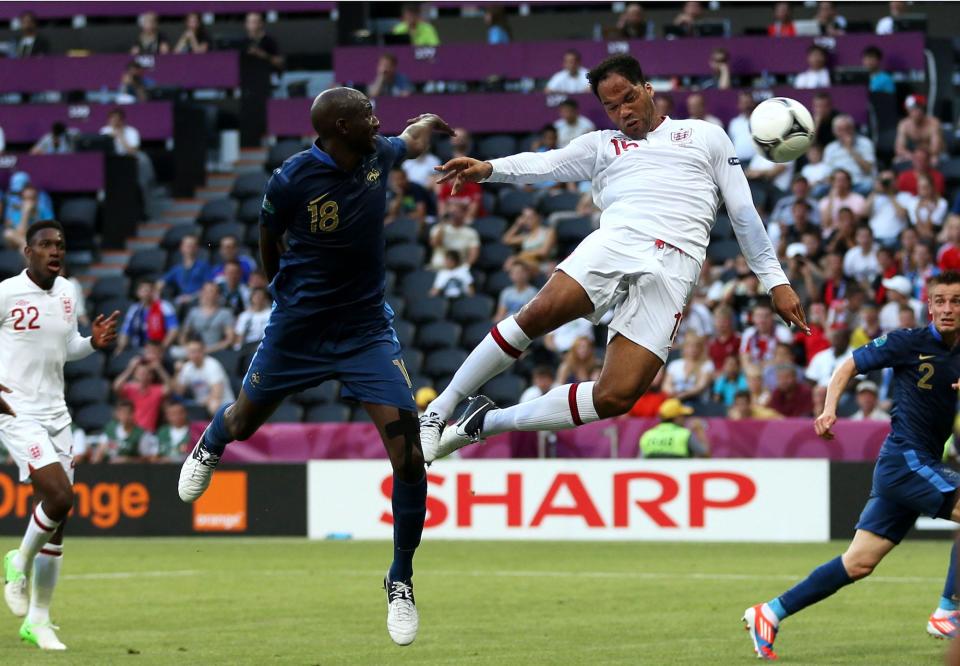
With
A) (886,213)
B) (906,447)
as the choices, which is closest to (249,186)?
(886,213)

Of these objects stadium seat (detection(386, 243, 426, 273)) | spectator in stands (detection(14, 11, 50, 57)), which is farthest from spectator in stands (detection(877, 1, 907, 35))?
spectator in stands (detection(14, 11, 50, 57))

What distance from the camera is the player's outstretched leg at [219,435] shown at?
367 inches

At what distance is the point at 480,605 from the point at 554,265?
8822mm

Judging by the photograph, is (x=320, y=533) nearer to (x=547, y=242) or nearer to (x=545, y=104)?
(x=547, y=242)

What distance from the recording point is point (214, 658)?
9.73 m

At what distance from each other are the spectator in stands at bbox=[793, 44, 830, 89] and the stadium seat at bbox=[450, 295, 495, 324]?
5.49 metres

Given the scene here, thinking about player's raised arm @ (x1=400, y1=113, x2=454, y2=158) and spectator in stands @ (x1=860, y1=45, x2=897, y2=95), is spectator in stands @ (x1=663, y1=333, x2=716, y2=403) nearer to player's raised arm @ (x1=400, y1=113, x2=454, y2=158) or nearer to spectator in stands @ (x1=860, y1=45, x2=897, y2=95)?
spectator in stands @ (x1=860, y1=45, x2=897, y2=95)

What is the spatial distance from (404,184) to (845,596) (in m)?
11.4

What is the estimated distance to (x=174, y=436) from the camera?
20.2 metres

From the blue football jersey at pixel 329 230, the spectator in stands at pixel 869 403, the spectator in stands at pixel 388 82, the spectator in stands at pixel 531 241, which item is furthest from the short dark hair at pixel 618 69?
the spectator in stands at pixel 388 82

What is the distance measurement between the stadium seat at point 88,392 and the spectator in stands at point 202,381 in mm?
1839

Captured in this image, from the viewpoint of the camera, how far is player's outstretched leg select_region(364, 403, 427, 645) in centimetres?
887

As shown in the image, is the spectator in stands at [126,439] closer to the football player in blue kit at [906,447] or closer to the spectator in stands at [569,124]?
the spectator in stands at [569,124]

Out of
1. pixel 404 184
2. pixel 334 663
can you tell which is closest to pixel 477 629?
pixel 334 663
